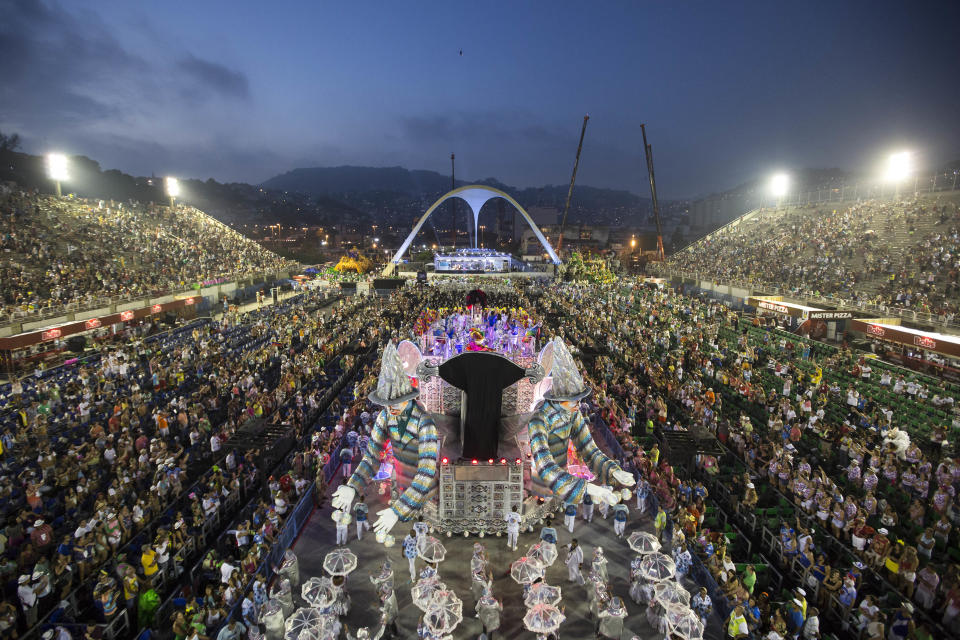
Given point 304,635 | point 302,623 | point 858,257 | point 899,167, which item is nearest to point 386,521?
point 302,623

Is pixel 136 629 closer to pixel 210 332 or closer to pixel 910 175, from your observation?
pixel 210 332

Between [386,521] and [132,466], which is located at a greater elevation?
[386,521]

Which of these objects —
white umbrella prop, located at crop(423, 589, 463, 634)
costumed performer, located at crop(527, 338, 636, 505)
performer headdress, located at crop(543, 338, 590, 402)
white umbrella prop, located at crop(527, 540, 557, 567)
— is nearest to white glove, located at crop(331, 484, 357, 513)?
white umbrella prop, located at crop(423, 589, 463, 634)

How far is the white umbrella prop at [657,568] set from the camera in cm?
692

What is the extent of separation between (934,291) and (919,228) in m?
10.1

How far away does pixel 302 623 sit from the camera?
617 centimetres

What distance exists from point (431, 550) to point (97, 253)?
3507 centimetres

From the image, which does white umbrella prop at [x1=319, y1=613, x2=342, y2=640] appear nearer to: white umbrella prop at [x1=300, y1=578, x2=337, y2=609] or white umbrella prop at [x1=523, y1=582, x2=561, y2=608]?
white umbrella prop at [x1=300, y1=578, x2=337, y2=609]

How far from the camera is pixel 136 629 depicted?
23.6ft

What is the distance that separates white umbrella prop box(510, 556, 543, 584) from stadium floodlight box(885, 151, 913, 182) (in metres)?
49.5

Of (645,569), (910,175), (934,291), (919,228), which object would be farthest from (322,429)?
(910,175)

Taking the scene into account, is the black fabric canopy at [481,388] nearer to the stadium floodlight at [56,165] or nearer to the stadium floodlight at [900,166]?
the stadium floodlight at [56,165]

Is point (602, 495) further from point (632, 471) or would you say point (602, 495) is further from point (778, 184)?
point (778, 184)

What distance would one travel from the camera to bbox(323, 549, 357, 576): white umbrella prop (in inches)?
283
